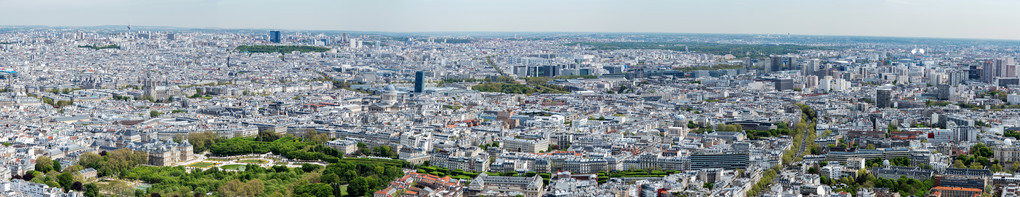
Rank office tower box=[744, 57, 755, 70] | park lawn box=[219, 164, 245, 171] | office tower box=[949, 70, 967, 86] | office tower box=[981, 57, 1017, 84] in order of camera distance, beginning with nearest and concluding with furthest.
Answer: park lawn box=[219, 164, 245, 171] → office tower box=[949, 70, 967, 86] → office tower box=[981, 57, 1017, 84] → office tower box=[744, 57, 755, 70]

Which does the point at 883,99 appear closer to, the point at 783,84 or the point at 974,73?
the point at 783,84

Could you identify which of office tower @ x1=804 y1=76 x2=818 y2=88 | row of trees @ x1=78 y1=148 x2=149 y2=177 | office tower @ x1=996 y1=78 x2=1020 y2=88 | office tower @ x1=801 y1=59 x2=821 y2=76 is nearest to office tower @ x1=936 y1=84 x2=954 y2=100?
office tower @ x1=996 y1=78 x2=1020 y2=88

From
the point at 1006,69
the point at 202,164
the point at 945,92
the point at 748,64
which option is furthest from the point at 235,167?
the point at 748,64

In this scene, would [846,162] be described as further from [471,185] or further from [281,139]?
[281,139]

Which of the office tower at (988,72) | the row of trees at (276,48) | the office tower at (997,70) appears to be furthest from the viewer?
the row of trees at (276,48)

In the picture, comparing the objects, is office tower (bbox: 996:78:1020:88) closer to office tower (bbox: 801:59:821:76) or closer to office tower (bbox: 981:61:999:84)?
office tower (bbox: 981:61:999:84)

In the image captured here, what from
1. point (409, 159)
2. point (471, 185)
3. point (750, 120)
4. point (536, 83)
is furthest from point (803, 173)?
point (536, 83)

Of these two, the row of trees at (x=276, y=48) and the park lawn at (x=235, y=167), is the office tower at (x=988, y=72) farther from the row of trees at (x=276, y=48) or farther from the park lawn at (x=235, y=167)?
the row of trees at (x=276, y=48)

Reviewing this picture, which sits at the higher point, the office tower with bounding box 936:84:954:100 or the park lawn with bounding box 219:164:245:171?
the office tower with bounding box 936:84:954:100

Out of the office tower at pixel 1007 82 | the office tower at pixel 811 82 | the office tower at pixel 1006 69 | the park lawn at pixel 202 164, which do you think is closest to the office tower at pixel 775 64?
the office tower at pixel 811 82
